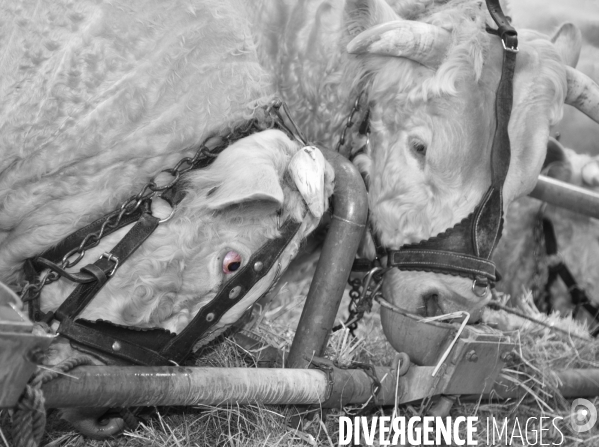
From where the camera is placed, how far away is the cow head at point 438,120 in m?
2.86

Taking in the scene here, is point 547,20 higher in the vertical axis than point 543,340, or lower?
higher

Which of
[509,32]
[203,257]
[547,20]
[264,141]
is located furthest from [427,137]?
[547,20]

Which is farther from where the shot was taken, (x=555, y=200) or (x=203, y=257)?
(x=555, y=200)

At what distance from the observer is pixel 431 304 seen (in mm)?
3008

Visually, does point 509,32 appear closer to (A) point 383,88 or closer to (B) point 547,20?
(A) point 383,88

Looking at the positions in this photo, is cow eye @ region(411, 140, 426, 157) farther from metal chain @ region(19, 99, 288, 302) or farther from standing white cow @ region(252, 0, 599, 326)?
metal chain @ region(19, 99, 288, 302)

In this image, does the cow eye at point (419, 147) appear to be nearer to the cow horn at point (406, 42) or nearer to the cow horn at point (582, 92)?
the cow horn at point (406, 42)

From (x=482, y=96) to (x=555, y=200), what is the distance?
4.04ft

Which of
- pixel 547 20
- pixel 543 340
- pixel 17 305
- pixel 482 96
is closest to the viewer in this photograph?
pixel 17 305

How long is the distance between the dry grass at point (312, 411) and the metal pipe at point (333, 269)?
0.66 ft

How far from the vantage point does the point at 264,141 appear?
8.32 feet

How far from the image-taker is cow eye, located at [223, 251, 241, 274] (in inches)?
93.9

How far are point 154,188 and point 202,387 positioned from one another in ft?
2.13

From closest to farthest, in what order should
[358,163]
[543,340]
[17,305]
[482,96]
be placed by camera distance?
[17,305], [482,96], [358,163], [543,340]
